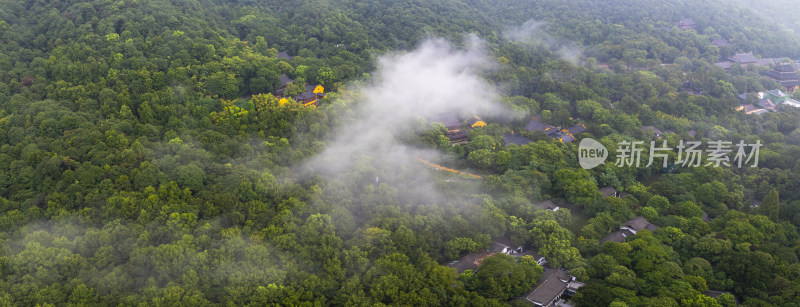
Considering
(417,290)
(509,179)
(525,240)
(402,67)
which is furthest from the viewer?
(402,67)

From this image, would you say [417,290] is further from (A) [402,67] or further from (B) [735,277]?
(A) [402,67]

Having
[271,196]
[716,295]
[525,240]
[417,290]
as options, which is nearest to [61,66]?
[271,196]

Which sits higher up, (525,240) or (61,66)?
(61,66)
